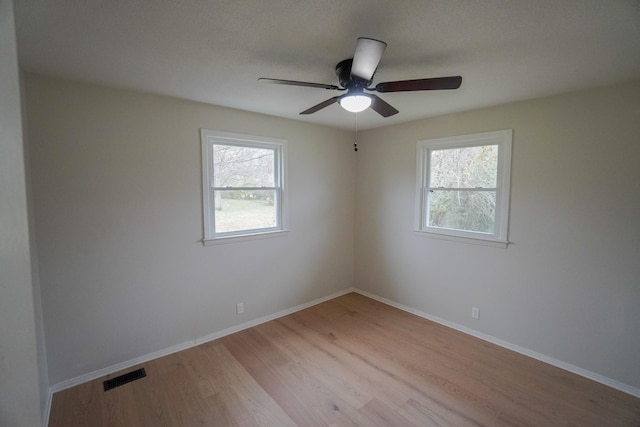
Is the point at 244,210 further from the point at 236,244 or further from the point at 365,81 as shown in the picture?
the point at 365,81

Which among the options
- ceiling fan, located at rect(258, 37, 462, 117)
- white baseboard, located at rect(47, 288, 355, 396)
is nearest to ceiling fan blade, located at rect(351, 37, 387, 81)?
ceiling fan, located at rect(258, 37, 462, 117)

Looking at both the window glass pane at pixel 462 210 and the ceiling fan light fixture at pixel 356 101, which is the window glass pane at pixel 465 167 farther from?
the ceiling fan light fixture at pixel 356 101

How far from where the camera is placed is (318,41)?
5.34 ft

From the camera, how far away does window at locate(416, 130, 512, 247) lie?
2.88 metres

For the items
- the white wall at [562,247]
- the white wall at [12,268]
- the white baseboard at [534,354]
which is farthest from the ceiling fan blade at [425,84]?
the white baseboard at [534,354]

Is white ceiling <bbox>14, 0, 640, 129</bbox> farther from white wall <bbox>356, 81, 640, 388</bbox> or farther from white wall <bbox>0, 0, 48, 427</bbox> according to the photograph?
white wall <bbox>0, 0, 48, 427</bbox>

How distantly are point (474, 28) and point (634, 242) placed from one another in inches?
85.7

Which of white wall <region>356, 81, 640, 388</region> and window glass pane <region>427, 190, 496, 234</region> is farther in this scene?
window glass pane <region>427, 190, 496, 234</region>

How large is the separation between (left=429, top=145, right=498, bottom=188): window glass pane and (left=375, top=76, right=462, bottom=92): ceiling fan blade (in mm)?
1648

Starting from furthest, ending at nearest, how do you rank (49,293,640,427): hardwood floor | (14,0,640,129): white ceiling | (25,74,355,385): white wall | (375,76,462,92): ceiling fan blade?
1. (25,74,355,385): white wall
2. (49,293,640,427): hardwood floor
3. (375,76,462,92): ceiling fan blade
4. (14,0,640,129): white ceiling

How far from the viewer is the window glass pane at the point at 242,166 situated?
3025mm

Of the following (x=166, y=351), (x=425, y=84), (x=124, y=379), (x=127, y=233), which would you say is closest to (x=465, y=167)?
(x=425, y=84)

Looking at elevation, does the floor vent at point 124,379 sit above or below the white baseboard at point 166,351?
below

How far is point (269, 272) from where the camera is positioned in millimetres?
3449
